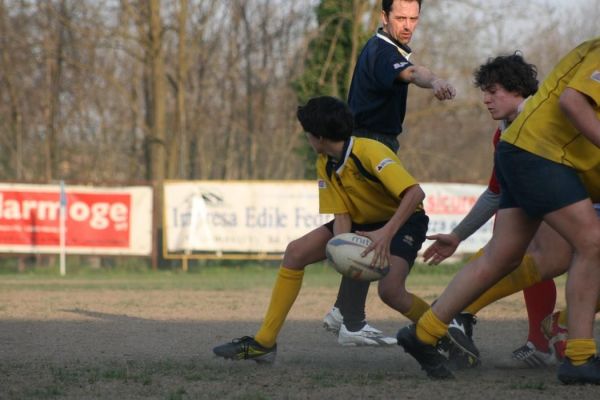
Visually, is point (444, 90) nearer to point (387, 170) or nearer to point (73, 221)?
point (387, 170)

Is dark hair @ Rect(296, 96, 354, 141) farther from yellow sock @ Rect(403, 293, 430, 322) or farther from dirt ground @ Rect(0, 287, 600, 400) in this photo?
dirt ground @ Rect(0, 287, 600, 400)

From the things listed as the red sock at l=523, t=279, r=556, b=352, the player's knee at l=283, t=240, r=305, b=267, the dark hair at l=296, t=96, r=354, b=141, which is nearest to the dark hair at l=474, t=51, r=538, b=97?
the dark hair at l=296, t=96, r=354, b=141

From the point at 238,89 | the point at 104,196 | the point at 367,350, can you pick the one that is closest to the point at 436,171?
the point at 238,89

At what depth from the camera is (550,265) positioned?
5.95 m

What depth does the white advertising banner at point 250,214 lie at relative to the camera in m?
19.1

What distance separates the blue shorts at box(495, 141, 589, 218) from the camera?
4.91 metres

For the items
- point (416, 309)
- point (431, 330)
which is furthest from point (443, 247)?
point (431, 330)

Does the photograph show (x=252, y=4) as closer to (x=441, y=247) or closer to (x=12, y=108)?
(x=12, y=108)

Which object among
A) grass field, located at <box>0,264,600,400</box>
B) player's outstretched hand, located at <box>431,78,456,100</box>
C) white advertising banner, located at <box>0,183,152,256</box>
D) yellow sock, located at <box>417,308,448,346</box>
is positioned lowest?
white advertising banner, located at <box>0,183,152,256</box>

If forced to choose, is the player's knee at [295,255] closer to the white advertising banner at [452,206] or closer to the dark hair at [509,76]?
the dark hair at [509,76]

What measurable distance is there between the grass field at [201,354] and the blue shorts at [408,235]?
665 millimetres

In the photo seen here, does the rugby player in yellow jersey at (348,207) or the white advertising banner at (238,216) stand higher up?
the rugby player in yellow jersey at (348,207)

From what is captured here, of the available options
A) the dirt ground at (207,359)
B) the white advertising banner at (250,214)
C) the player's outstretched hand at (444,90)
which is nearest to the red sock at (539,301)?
the dirt ground at (207,359)

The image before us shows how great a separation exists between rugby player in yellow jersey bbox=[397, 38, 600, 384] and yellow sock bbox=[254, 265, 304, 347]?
1.30 metres
